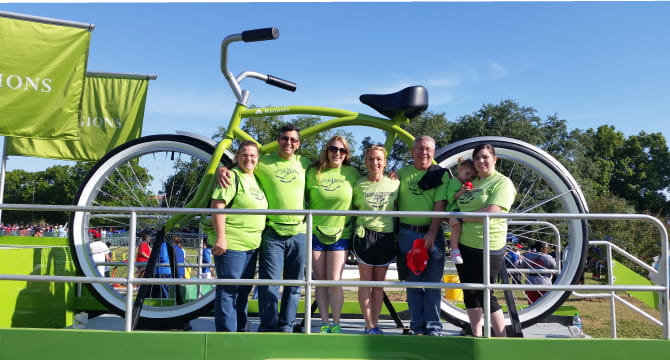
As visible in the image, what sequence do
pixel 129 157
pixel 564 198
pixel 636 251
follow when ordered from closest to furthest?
pixel 564 198, pixel 129 157, pixel 636 251

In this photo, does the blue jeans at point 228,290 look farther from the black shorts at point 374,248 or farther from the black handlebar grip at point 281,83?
the black handlebar grip at point 281,83

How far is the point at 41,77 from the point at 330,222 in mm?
4348

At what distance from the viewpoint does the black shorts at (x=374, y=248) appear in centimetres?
332

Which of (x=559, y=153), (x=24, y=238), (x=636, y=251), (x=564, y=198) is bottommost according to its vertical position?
(x=636, y=251)

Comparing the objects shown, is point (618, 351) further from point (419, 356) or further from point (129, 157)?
point (129, 157)

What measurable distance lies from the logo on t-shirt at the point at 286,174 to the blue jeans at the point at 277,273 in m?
0.36

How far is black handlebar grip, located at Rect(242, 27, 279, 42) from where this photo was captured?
388 cm

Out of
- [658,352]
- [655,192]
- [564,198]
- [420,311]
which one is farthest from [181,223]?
[655,192]

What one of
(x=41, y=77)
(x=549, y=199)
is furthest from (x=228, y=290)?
(x=41, y=77)

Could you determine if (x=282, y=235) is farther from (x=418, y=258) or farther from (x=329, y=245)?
(x=418, y=258)

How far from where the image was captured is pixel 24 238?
648 cm

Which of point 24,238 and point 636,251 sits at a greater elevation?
point 24,238

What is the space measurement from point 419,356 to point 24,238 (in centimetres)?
601

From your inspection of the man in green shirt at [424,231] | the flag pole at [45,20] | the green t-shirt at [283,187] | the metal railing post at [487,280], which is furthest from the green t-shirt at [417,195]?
the flag pole at [45,20]
